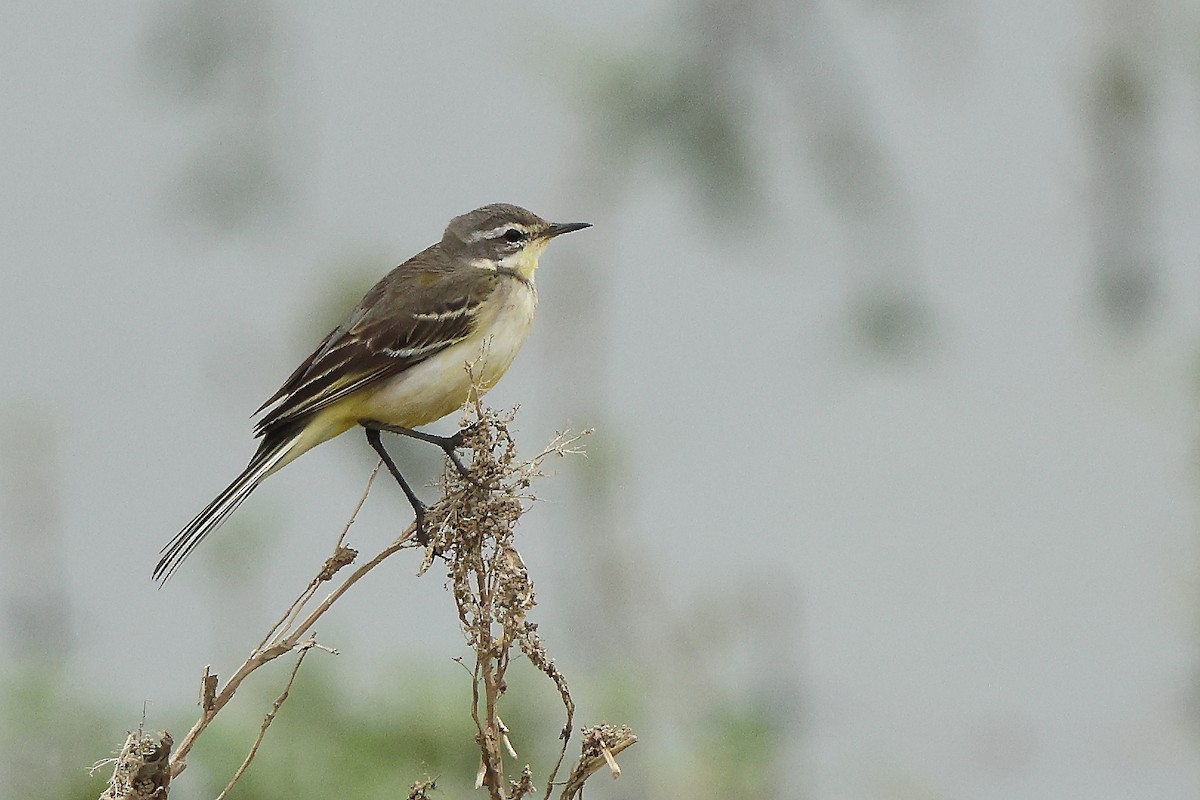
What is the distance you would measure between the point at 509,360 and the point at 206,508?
116 cm

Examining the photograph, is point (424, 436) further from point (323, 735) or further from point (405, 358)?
point (323, 735)

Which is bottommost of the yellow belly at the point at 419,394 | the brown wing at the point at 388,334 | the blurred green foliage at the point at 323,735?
the blurred green foliage at the point at 323,735

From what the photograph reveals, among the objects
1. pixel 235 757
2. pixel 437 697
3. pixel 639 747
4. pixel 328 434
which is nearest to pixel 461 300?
pixel 328 434

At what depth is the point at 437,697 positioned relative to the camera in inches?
163

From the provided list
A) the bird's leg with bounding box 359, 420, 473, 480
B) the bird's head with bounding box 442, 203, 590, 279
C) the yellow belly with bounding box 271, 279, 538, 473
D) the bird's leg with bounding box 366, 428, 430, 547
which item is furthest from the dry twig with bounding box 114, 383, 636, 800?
the bird's head with bounding box 442, 203, 590, 279

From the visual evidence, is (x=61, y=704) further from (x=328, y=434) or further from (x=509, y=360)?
(x=509, y=360)

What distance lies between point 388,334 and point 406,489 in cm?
56

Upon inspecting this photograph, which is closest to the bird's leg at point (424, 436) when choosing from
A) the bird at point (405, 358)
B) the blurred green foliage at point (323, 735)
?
the bird at point (405, 358)

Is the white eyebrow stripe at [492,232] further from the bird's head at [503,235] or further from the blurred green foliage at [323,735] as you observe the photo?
the blurred green foliage at [323,735]

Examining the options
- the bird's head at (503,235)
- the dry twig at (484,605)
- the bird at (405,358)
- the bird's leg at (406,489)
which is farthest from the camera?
the bird's head at (503,235)

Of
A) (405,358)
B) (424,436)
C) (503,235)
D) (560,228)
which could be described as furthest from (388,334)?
(560,228)

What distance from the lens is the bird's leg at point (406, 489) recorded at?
8.86 ft

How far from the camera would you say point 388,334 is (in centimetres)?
415

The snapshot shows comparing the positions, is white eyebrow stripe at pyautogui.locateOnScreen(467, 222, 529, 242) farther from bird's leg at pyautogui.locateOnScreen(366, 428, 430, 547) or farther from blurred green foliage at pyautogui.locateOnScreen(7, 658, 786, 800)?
blurred green foliage at pyautogui.locateOnScreen(7, 658, 786, 800)
